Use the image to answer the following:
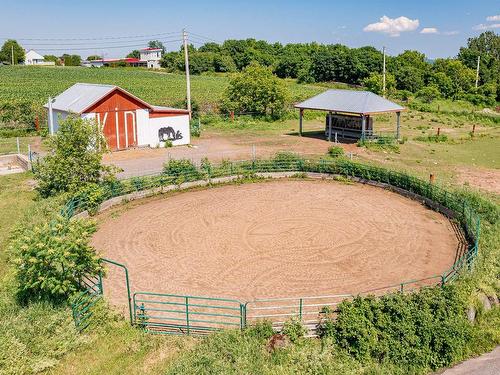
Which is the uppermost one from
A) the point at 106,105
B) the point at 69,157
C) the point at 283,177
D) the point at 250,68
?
the point at 250,68

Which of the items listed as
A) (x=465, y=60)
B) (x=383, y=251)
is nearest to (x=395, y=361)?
(x=383, y=251)

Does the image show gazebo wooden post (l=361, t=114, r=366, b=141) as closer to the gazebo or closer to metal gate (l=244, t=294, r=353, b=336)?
the gazebo

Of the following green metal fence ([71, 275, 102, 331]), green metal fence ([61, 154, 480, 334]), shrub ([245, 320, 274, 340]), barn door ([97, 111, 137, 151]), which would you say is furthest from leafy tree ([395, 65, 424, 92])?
green metal fence ([71, 275, 102, 331])

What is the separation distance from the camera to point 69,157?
22953 mm

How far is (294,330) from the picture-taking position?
12797 millimetres

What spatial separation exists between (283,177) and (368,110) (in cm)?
1105

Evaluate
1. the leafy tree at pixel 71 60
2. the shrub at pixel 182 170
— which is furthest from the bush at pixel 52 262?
the leafy tree at pixel 71 60

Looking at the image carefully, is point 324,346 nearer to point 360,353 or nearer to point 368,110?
point 360,353

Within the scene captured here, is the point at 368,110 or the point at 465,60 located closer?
the point at 368,110

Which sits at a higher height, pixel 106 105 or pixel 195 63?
pixel 195 63

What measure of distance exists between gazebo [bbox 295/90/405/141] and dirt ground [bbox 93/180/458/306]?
11681 millimetres

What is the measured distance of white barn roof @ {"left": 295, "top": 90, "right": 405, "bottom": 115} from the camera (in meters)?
36.8

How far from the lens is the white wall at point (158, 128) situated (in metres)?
35.4

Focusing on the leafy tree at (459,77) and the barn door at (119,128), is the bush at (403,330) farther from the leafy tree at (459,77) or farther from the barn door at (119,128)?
the leafy tree at (459,77)
